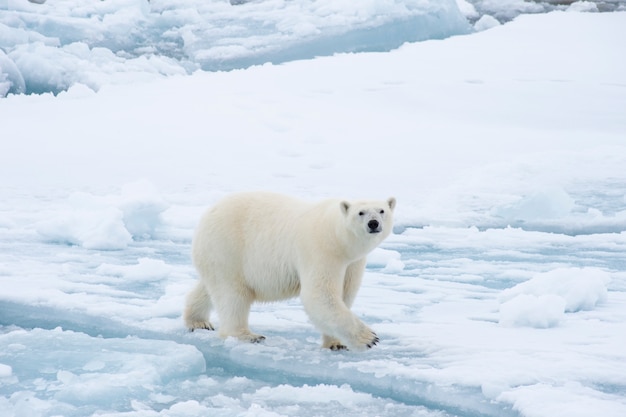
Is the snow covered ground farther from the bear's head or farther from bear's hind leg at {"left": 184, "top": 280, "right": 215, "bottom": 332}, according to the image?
the bear's head

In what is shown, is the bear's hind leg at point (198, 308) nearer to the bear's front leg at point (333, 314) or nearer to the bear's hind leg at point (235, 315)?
the bear's hind leg at point (235, 315)

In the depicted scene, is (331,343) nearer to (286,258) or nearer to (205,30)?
(286,258)

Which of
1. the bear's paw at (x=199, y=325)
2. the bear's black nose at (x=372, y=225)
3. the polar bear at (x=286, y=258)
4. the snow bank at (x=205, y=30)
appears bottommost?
the bear's paw at (x=199, y=325)

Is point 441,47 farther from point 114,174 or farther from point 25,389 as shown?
A: point 25,389

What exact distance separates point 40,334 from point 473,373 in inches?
81.4

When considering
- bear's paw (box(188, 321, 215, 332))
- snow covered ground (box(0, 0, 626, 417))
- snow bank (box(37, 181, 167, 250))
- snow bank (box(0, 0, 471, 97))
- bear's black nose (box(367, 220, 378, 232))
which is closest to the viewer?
snow covered ground (box(0, 0, 626, 417))

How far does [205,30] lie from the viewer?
1406 centimetres

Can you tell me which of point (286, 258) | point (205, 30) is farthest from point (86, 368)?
point (205, 30)

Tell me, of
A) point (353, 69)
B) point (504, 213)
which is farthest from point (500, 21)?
point (504, 213)

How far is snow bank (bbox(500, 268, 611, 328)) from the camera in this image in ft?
14.5

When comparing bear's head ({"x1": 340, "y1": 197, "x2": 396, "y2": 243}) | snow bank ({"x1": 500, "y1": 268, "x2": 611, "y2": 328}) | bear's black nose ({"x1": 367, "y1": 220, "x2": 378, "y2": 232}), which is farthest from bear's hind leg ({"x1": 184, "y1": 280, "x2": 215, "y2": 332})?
snow bank ({"x1": 500, "y1": 268, "x2": 611, "y2": 328})

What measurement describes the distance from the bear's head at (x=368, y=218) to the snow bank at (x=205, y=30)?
8.48 m

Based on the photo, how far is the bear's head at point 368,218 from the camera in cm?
379

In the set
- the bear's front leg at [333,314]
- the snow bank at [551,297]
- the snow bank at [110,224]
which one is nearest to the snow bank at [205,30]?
the snow bank at [110,224]
